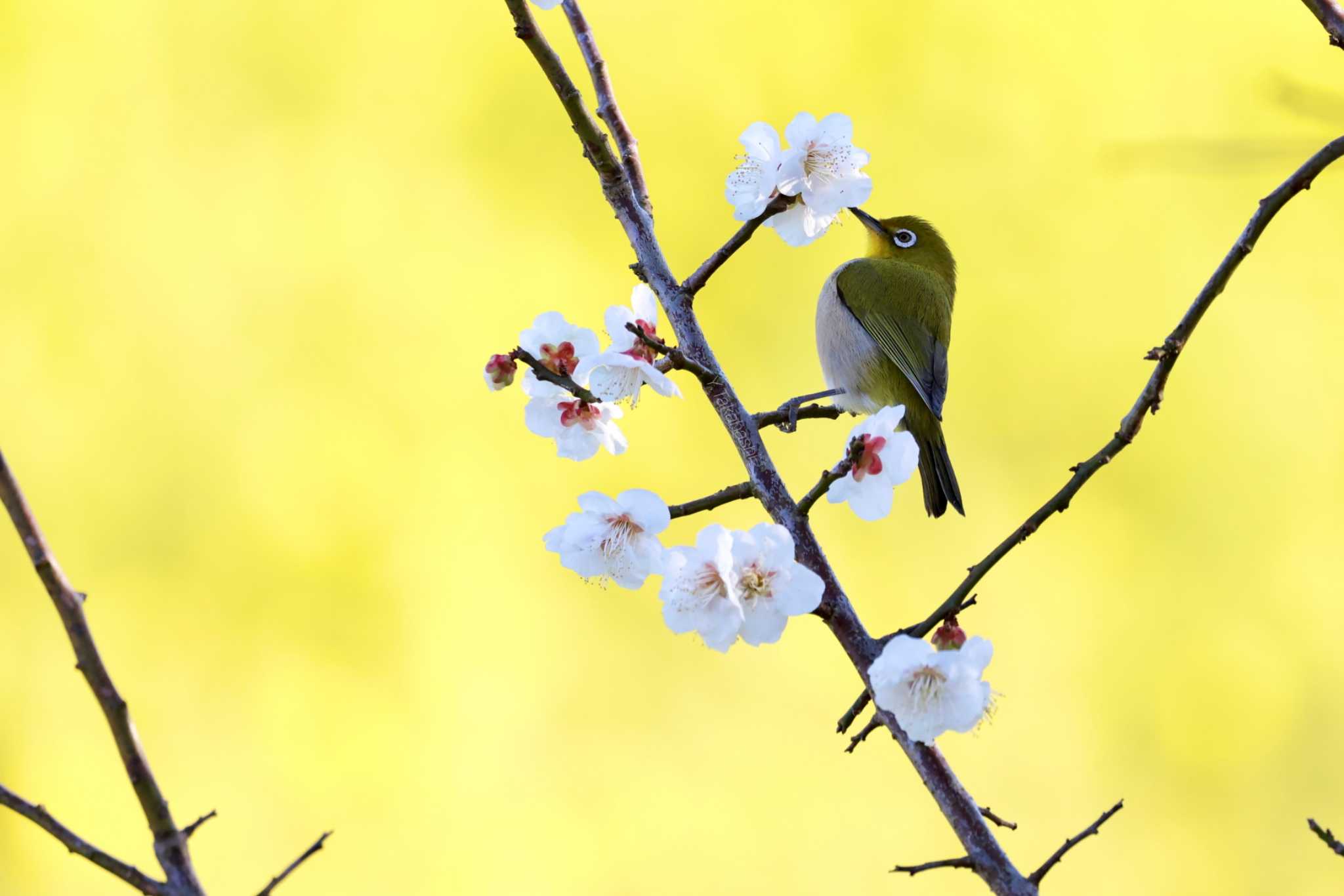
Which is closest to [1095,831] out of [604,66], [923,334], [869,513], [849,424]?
[869,513]

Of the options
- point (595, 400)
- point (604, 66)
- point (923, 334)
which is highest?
point (923, 334)

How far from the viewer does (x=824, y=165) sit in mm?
1051

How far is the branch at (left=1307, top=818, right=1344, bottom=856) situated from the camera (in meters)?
0.71

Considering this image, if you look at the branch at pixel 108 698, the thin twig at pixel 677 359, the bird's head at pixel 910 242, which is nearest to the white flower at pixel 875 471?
the thin twig at pixel 677 359

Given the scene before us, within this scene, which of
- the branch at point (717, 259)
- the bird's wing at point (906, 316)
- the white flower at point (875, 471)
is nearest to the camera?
the white flower at point (875, 471)

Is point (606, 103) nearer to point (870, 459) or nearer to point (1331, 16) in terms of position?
point (870, 459)

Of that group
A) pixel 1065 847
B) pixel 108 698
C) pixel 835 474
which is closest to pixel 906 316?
pixel 835 474

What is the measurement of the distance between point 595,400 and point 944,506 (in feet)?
4.11

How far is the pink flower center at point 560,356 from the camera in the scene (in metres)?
1.11

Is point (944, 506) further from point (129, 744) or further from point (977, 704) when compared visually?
point (129, 744)

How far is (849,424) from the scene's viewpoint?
2984 millimetres

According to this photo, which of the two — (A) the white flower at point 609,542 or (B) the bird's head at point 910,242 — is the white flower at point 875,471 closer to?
(A) the white flower at point 609,542

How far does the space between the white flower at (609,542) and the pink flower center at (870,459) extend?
0.16 metres

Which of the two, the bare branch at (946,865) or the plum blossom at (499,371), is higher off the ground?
the plum blossom at (499,371)
